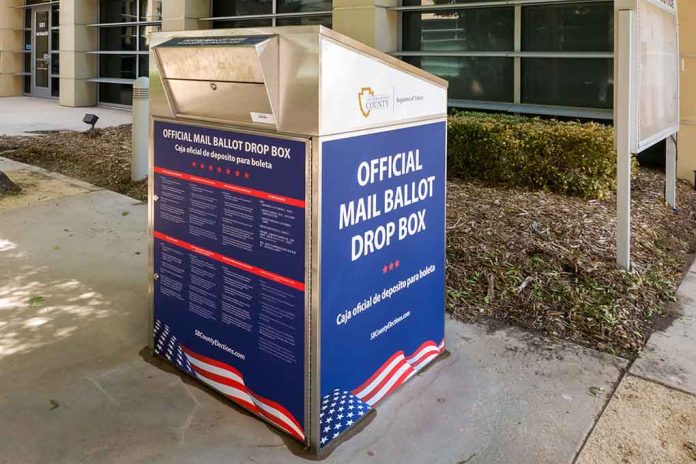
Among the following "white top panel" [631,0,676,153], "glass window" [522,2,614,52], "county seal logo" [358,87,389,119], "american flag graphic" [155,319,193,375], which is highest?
"glass window" [522,2,614,52]

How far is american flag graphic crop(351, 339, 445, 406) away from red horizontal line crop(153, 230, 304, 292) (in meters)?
0.63

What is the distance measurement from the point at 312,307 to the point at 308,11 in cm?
1117

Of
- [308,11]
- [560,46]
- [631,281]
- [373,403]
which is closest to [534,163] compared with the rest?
[631,281]

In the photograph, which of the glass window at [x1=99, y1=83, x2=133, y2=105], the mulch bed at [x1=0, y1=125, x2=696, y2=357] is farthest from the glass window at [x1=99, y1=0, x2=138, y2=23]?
the mulch bed at [x1=0, y1=125, x2=696, y2=357]

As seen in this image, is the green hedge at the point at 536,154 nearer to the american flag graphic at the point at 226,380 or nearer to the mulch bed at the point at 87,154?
the mulch bed at the point at 87,154

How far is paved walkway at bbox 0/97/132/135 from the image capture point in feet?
43.0

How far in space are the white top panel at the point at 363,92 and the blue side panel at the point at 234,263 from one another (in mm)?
225

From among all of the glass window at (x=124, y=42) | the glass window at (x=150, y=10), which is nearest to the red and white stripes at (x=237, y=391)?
the glass window at (x=124, y=42)

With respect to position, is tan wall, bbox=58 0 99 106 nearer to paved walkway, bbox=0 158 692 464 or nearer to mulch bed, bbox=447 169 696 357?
mulch bed, bbox=447 169 696 357

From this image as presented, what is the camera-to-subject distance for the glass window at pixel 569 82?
9008 millimetres

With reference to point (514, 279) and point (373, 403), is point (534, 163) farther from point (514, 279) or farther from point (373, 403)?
point (373, 403)

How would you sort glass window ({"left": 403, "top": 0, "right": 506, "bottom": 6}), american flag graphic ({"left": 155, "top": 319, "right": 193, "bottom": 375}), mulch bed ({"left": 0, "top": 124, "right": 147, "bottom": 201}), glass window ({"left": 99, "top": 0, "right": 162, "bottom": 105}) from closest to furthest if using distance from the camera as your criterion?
american flag graphic ({"left": 155, "top": 319, "right": 193, "bottom": 375}), mulch bed ({"left": 0, "top": 124, "right": 147, "bottom": 201}), glass window ({"left": 403, "top": 0, "right": 506, "bottom": 6}), glass window ({"left": 99, "top": 0, "right": 162, "bottom": 105})

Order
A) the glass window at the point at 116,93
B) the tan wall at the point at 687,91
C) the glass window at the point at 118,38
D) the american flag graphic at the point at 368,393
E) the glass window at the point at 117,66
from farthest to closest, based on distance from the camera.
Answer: the glass window at the point at 116,93
the glass window at the point at 117,66
the glass window at the point at 118,38
the tan wall at the point at 687,91
the american flag graphic at the point at 368,393

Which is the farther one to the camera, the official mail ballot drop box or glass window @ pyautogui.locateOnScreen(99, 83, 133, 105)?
glass window @ pyautogui.locateOnScreen(99, 83, 133, 105)
